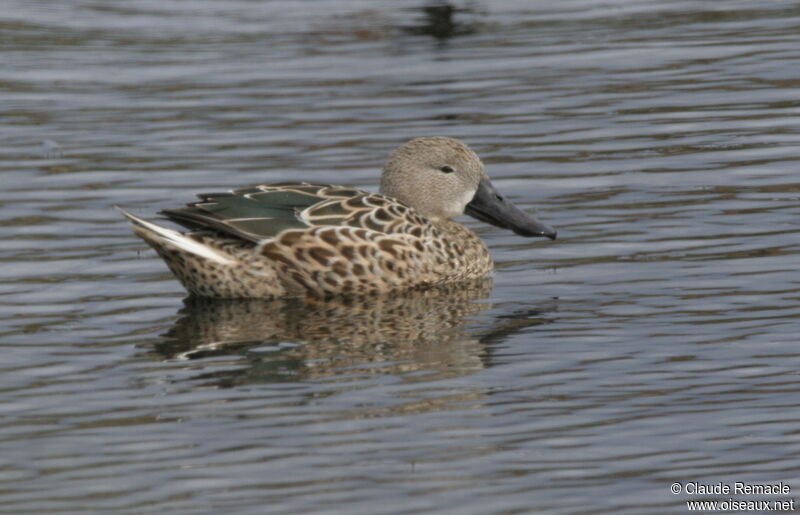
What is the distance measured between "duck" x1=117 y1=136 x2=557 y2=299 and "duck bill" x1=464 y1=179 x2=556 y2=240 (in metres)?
0.59

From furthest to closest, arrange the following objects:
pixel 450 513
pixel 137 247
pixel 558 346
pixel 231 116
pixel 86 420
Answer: pixel 231 116 → pixel 137 247 → pixel 558 346 → pixel 86 420 → pixel 450 513

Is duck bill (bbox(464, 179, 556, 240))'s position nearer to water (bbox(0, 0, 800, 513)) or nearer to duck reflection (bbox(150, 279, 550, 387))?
water (bbox(0, 0, 800, 513))

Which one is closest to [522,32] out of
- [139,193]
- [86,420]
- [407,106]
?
[407,106]

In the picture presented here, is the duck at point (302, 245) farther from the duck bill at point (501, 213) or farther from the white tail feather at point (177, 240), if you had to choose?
the duck bill at point (501, 213)

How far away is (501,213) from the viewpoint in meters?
11.1

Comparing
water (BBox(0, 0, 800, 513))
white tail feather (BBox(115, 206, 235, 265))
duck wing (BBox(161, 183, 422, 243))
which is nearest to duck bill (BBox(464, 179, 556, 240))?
water (BBox(0, 0, 800, 513))

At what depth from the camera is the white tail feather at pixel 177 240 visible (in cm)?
978

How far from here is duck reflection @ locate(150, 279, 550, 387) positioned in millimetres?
8281

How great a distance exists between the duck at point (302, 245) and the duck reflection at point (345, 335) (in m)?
0.10

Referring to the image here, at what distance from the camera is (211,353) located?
8.73m

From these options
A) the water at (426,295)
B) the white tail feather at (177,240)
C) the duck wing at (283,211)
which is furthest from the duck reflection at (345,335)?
the duck wing at (283,211)

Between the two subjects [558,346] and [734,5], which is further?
[734,5]

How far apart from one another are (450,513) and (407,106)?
10.0 meters

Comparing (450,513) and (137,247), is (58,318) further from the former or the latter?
(450,513)
